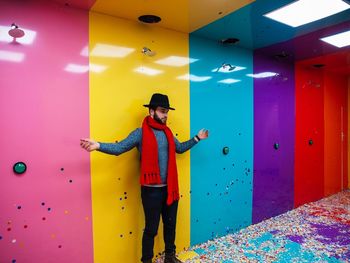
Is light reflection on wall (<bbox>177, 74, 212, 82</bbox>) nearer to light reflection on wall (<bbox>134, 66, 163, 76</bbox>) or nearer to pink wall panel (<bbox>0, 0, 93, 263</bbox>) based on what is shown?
light reflection on wall (<bbox>134, 66, 163, 76</bbox>)

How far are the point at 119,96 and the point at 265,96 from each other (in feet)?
6.72

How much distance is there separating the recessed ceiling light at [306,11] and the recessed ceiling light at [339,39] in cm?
60

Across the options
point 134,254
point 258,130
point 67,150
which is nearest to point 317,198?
point 258,130

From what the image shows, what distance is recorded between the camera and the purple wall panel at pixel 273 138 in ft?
11.3

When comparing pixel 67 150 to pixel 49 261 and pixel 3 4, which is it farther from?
pixel 3 4

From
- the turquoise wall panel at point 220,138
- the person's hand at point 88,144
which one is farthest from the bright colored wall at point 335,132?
the person's hand at point 88,144

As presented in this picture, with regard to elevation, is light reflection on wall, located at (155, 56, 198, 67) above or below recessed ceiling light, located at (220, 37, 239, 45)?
below

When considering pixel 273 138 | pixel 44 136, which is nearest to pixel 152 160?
pixel 44 136

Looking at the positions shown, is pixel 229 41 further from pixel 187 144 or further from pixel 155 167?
pixel 155 167

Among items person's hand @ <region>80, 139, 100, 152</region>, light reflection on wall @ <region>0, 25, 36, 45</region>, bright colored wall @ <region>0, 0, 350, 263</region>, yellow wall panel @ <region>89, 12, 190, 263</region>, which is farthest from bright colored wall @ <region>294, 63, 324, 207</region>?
light reflection on wall @ <region>0, 25, 36, 45</region>

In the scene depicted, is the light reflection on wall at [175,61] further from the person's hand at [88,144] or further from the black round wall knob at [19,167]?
the black round wall knob at [19,167]

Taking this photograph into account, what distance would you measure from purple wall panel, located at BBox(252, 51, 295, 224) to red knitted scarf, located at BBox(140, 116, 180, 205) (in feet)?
4.90

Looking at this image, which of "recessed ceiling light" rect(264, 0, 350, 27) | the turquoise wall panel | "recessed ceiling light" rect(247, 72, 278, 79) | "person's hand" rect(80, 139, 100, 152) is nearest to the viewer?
"person's hand" rect(80, 139, 100, 152)

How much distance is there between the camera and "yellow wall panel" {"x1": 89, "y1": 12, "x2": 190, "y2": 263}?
7.23 feet
